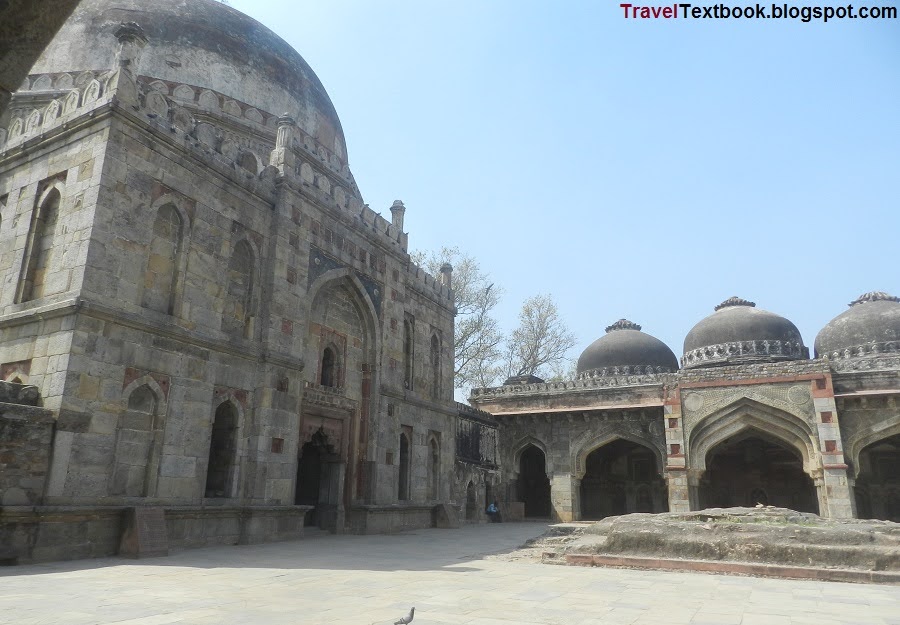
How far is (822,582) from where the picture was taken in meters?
7.45

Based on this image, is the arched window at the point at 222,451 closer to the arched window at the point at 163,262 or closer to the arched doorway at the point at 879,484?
the arched window at the point at 163,262

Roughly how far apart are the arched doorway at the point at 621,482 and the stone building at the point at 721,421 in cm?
4

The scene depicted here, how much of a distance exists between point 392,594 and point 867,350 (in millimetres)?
22395

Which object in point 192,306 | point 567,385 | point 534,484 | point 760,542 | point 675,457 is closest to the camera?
point 760,542

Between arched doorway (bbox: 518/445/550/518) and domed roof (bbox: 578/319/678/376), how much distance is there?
4.04m

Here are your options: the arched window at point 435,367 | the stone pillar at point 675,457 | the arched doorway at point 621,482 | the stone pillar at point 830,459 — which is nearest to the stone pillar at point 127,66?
the arched window at point 435,367

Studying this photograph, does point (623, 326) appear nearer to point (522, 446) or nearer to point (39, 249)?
point (522, 446)

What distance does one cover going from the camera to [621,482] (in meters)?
25.1

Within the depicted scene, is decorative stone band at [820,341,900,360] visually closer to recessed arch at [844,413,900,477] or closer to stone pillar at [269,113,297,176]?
recessed arch at [844,413,900,477]

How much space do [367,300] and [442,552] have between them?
6.29 m

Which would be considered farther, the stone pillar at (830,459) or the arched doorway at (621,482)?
the arched doorway at (621,482)

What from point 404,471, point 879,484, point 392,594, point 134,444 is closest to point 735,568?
point 392,594

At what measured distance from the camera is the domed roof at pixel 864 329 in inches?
880

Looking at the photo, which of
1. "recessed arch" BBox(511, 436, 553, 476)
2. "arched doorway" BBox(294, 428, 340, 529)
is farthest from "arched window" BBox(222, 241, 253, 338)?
"recessed arch" BBox(511, 436, 553, 476)
